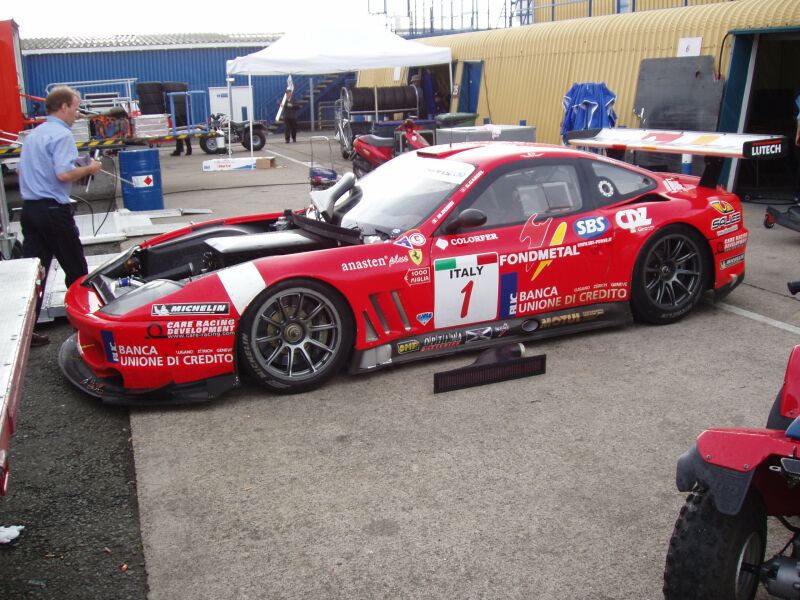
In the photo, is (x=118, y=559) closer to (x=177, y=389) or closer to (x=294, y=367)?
(x=177, y=389)

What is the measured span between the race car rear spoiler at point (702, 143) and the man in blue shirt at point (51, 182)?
472 cm

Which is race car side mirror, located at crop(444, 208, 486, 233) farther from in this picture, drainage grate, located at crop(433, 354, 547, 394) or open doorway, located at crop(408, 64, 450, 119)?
open doorway, located at crop(408, 64, 450, 119)

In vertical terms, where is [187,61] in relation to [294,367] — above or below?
above

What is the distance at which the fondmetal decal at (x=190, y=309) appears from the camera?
15.8 ft

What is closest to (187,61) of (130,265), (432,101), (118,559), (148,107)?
(148,107)

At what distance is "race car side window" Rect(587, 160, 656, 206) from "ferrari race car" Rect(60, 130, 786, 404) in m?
0.01

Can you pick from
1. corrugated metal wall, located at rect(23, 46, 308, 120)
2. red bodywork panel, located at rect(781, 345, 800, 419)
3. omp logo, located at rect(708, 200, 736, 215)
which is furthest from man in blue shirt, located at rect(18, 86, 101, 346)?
corrugated metal wall, located at rect(23, 46, 308, 120)

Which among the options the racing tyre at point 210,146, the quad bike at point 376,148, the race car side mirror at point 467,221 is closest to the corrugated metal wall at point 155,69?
the racing tyre at point 210,146

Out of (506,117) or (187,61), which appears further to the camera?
(187,61)

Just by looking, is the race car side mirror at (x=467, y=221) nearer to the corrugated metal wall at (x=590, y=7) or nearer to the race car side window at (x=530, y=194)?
the race car side window at (x=530, y=194)

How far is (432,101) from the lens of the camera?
2245 centimetres

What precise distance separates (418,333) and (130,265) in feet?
7.25

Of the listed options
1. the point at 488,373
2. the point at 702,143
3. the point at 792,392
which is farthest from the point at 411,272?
the point at 702,143

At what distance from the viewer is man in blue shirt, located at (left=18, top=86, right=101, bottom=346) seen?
6406mm
